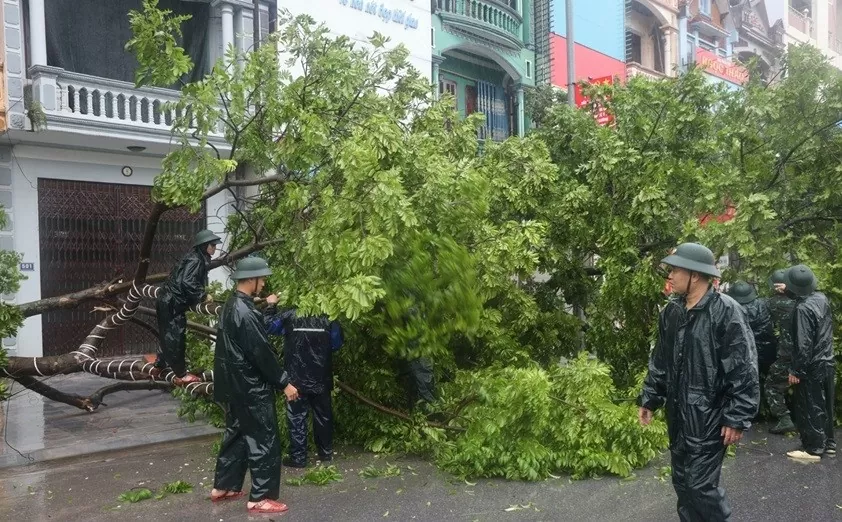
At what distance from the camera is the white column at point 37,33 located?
11750mm

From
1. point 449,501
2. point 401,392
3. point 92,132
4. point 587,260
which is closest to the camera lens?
point 449,501

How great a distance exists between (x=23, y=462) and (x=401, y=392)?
3583 mm

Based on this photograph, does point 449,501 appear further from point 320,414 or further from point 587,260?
point 587,260

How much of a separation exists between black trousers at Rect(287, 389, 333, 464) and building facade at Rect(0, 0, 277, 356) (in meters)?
5.59

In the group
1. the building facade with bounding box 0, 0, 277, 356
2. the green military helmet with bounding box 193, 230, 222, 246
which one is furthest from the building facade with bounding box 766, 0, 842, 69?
the green military helmet with bounding box 193, 230, 222, 246

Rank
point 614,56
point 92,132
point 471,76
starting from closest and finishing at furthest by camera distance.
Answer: point 92,132 < point 471,76 < point 614,56

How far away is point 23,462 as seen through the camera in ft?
23.5

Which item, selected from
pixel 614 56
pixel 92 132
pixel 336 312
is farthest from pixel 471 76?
pixel 336 312

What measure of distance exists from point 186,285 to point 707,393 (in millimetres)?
4391

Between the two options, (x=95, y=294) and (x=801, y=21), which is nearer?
(x=95, y=294)

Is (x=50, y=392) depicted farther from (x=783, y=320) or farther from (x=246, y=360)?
(x=783, y=320)

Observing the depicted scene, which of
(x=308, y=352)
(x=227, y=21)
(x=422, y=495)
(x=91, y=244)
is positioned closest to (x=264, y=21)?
(x=227, y=21)

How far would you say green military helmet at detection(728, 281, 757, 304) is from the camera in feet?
25.8

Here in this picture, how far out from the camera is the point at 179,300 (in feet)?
22.0
